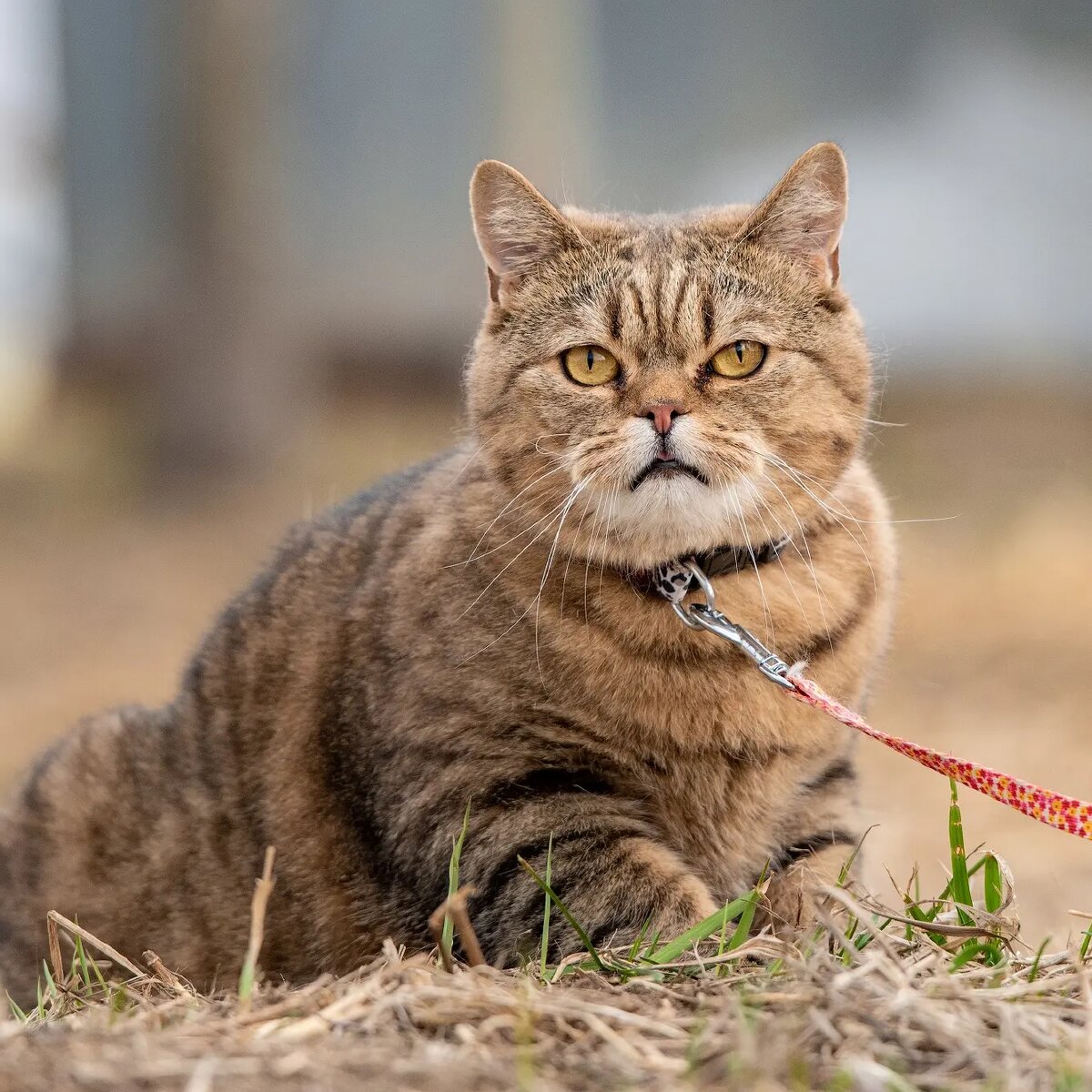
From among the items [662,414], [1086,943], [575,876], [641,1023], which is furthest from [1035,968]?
[662,414]

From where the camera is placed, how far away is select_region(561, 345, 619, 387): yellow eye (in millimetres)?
2762

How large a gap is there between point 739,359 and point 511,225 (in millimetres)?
597

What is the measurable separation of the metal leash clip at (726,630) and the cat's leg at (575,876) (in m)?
0.37

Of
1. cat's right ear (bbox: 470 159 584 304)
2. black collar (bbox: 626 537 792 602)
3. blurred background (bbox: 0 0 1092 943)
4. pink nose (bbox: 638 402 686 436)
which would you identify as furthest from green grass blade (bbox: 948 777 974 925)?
blurred background (bbox: 0 0 1092 943)

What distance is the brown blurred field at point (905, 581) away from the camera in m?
4.68

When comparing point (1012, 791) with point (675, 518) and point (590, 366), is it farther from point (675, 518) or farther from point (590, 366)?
point (590, 366)

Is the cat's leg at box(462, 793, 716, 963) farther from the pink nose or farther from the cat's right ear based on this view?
the cat's right ear

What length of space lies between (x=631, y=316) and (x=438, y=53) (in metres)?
7.24

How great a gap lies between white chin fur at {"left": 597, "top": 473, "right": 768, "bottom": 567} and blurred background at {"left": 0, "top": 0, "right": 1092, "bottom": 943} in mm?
4516

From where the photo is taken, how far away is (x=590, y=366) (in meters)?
2.78

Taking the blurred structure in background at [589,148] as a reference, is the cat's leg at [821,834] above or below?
below

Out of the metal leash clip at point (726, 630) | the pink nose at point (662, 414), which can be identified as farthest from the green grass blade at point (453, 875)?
the pink nose at point (662, 414)

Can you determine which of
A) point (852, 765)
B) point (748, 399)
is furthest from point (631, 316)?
point (852, 765)

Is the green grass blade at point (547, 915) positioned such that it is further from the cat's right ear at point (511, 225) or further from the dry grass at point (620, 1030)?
the cat's right ear at point (511, 225)
